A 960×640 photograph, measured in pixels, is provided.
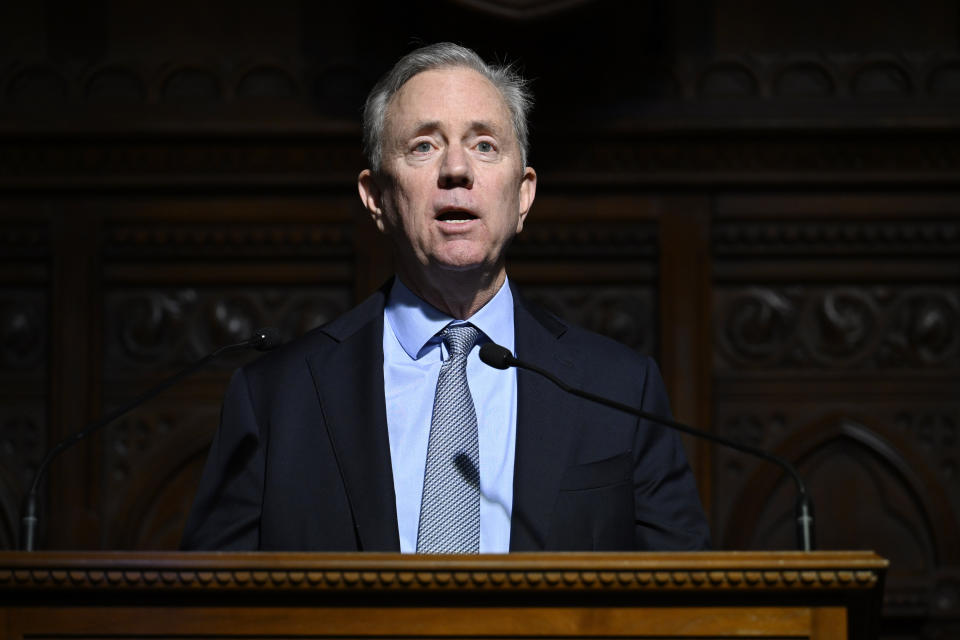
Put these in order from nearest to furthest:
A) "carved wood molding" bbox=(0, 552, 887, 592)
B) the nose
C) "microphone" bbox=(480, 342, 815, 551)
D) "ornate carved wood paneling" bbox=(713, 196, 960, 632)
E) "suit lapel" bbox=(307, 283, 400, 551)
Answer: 1. "carved wood molding" bbox=(0, 552, 887, 592)
2. "microphone" bbox=(480, 342, 815, 551)
3. "suit lapel" bbox=(307, 283, 400, 551)
4. the nose
5. "ornate carved wood paneling" bbox=(713, 196, 960, 632)

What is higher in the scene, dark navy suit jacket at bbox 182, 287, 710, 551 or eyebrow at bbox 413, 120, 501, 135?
eyebrow at bbox 413, 120, 501, 135

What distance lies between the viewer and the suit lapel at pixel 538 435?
1.95 m

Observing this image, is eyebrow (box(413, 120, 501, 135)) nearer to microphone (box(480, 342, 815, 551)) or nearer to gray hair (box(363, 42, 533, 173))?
gray hair (box(363, 42, 533, 173))

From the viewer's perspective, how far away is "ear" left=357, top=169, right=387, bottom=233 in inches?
89.4

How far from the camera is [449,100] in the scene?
217cm

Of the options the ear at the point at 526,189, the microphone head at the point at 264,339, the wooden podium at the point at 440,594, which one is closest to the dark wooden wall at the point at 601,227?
the ear at the point at 526,189

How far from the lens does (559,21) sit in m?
3.70

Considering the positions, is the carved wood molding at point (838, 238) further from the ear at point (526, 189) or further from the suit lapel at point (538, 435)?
the suit lapel at point (538, 435)

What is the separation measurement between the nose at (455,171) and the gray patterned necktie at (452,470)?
234mm

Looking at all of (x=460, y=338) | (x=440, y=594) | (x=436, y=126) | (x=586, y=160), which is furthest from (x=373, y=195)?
(x=586, y=160)

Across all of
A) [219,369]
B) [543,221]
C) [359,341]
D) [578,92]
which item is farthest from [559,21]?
[359,341]

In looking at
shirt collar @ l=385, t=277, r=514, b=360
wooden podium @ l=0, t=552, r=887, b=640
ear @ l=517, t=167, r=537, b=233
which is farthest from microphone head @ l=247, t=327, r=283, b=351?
wooden podium @ l=0, t=552, r=887, b=640

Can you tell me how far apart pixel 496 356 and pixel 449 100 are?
0.47 metres

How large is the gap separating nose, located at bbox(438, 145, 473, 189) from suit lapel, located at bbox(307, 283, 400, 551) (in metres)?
0.25
